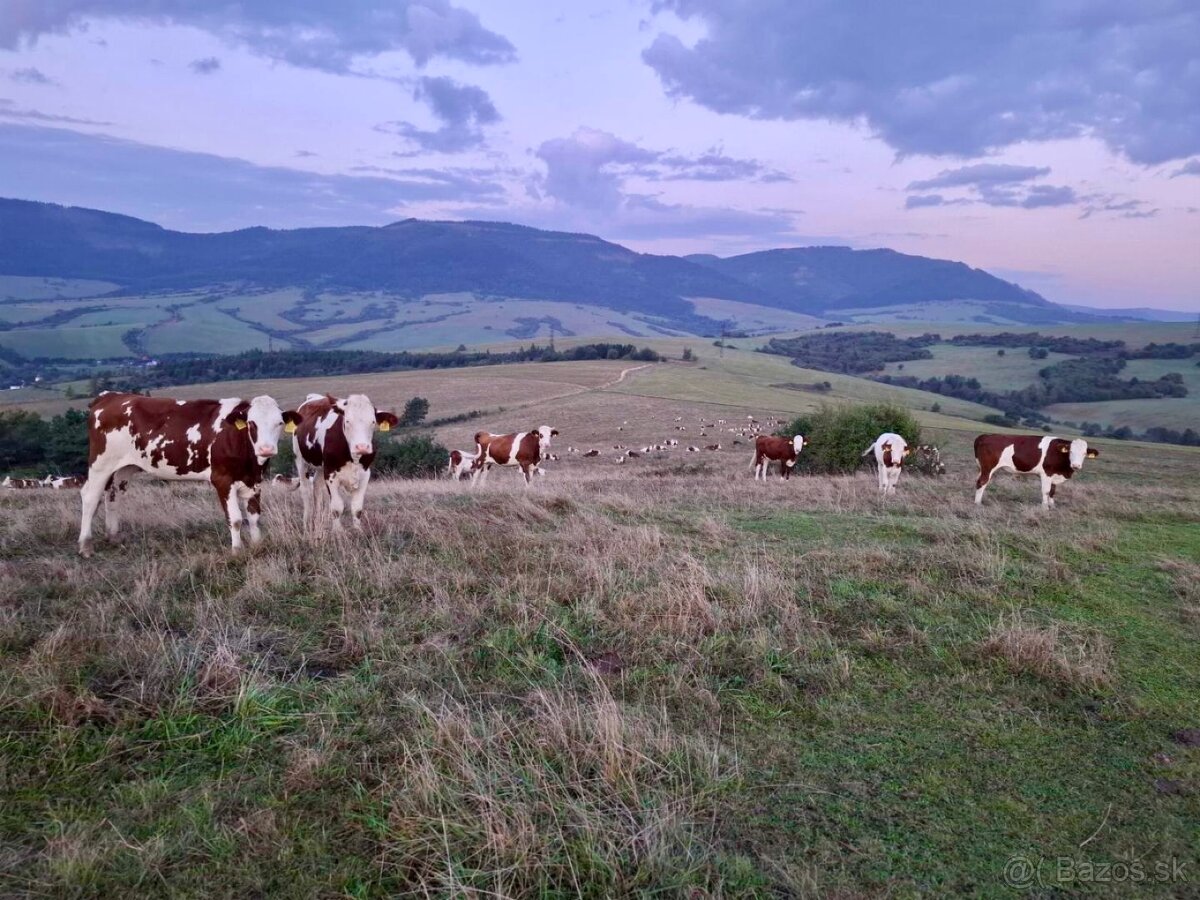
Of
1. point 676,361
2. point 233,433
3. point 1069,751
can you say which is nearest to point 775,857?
point 1069,751

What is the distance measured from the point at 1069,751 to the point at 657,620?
10.3ft

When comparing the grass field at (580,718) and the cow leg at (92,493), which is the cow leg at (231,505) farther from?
the cow leg at (92,493)

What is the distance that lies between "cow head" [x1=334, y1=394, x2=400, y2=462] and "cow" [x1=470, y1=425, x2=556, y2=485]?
1181 cm

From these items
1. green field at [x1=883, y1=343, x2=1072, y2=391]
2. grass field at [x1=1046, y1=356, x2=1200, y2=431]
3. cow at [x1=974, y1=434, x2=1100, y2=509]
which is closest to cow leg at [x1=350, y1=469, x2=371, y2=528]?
cow at [x1=974, y1=434, x2=1100, y2=509]

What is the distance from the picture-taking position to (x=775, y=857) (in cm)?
361

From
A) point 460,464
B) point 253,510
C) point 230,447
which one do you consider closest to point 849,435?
point 460,464

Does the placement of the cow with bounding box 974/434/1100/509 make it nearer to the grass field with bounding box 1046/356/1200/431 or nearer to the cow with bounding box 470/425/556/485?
A: the cow with bounding box 470/425/556/485

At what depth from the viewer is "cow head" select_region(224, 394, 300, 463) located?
8867 millimetres

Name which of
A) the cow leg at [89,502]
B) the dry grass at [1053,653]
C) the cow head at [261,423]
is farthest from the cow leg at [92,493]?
the dry grass at [1053,653]

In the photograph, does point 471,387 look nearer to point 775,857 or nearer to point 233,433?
point 233,433

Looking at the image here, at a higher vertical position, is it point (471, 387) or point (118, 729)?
point (118, 729)

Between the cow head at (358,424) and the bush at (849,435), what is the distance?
22941 millimetres

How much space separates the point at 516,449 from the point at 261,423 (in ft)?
45.1

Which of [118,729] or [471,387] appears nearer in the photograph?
[118,729]
